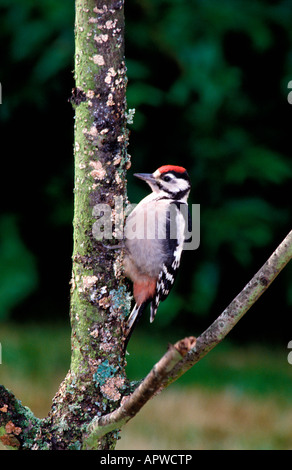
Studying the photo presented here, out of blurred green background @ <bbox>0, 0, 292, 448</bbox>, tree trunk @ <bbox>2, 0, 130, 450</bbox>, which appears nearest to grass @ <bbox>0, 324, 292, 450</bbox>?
blurred green background @ <bbox>0, 0, 292, 448</bbox>

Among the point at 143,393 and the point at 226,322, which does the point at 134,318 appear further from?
the point at 143,393

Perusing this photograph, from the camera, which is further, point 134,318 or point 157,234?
point 157,234

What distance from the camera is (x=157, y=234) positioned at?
8.97 ft

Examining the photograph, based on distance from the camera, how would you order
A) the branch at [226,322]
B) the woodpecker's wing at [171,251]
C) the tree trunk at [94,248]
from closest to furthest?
1. the branch at [226,322]
2. the tree trunk at [94,248]
3. the woodpecker's wing at [171,251]

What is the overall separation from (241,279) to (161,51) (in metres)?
1.95

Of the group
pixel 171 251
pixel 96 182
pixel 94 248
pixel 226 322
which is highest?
pixel 171 251

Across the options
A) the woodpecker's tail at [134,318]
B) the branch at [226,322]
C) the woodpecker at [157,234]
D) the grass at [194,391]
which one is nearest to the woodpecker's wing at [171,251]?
the woodpecker at [157,234]

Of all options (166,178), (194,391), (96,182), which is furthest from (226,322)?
(194,391)

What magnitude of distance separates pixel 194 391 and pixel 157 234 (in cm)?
236

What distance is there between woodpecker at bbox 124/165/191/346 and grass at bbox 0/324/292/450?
4.98ft

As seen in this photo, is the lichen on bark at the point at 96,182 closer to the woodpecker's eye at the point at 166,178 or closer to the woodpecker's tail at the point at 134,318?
the woodpecker's tail at the point at 134,318

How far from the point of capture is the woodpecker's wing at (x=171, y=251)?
2736mm

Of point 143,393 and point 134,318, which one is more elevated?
point 134,318
